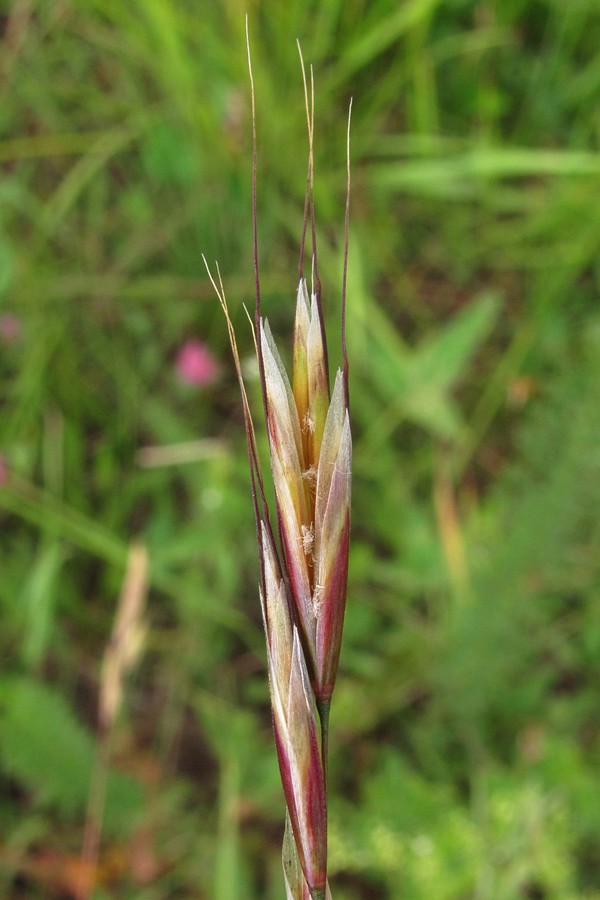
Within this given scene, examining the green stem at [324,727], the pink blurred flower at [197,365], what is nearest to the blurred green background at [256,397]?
the pink blurred flower at [197,365]

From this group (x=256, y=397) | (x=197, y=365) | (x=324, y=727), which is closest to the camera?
(x=324, y=727)

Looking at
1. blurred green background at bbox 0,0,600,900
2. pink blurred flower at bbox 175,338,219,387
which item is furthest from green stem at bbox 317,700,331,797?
pink blurred flower at bbox 175,338,219,387

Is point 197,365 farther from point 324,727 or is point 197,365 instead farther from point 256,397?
point 324,727

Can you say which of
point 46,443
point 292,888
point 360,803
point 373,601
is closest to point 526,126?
point 373,601

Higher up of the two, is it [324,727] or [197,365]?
[197,365]

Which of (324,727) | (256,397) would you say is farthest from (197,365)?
(324,727)

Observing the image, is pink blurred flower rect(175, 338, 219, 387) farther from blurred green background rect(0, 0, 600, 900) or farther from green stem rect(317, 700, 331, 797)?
green stem rect(317, 700, 331, 797)

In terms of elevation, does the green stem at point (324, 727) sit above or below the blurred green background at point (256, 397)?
below

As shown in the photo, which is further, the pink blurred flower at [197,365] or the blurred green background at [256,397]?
the pink blurred flower at [197,365]

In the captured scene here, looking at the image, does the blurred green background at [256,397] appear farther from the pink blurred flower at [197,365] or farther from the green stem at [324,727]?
the green stem at [324,727]
